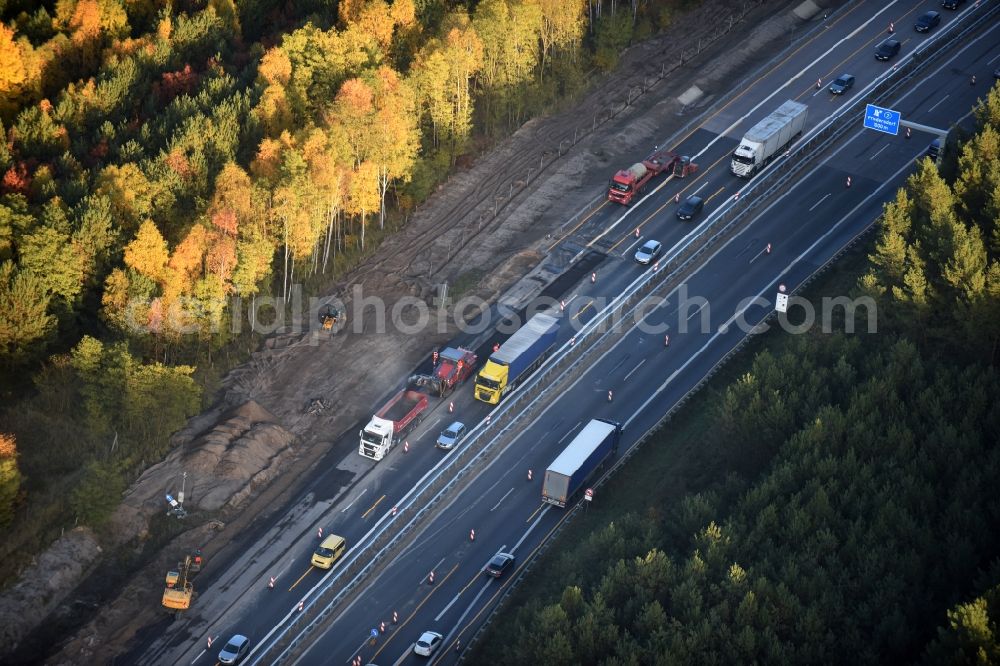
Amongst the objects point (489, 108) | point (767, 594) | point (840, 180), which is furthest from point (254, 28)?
point (767, 594)

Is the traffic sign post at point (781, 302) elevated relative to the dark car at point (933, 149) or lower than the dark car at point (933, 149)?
lower

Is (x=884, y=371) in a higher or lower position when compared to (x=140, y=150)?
lower

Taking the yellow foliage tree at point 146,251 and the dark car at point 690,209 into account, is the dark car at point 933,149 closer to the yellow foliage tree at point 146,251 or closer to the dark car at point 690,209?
the dark car at point 690,209

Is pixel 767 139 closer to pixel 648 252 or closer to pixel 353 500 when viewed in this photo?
pixel 648 252

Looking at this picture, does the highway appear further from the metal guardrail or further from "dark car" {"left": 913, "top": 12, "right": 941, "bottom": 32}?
"dark car" {"left": 913, "top": 12, "right": 941, "bottom": 32}

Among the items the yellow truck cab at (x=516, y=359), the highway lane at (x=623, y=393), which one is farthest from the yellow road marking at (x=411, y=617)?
the yellow truck cab at (x=516, y=359)

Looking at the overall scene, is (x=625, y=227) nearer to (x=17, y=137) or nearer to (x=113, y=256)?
(x=113, y=256)
